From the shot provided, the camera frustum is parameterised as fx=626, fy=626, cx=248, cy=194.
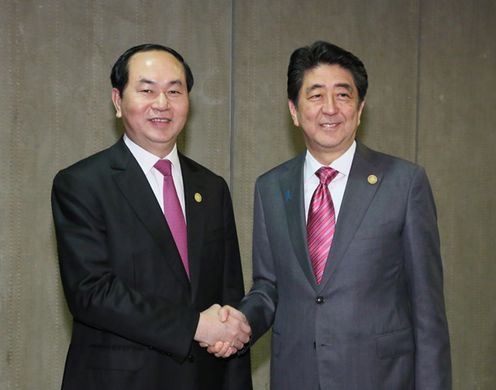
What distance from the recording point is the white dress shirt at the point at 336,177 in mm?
2139

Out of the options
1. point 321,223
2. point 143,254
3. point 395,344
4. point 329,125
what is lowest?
point 395,344

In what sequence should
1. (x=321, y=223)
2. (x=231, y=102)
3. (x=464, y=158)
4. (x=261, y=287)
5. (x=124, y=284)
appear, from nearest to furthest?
(x=124, y=284)
(x=321, y=223)
(x=261, y=287)
(x=231, y=102)
(x=464, y=158)

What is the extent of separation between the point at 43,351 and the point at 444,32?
3.23 metres

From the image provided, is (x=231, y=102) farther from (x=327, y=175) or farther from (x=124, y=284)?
(x=124, y=284)

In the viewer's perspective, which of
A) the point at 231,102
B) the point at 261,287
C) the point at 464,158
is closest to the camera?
the point at 261,287

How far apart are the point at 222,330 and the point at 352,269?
1.56 ft

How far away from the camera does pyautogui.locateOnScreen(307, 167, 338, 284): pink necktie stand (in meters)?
2.07

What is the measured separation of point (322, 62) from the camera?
2172 mm

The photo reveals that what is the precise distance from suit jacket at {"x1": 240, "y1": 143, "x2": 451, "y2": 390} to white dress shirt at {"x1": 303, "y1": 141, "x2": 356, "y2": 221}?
0.06 meters

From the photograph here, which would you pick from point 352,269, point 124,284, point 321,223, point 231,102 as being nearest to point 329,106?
point 321,223

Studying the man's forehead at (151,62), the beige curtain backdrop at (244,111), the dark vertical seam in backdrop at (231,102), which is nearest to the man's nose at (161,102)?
the man's forehead at (151,62)

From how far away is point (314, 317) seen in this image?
2035 millimetres

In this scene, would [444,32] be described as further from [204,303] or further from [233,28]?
[204,303]

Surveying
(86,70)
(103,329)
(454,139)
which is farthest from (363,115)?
(103,329)
